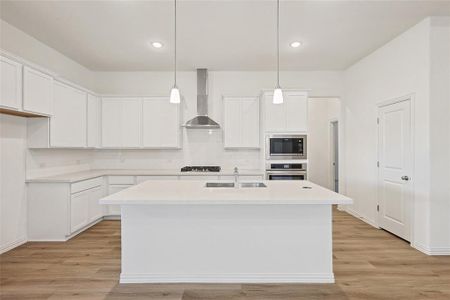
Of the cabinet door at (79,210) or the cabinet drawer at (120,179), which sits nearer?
the cabinet door at (79,210)

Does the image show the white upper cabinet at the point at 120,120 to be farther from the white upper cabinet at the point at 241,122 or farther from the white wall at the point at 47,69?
the white upper cabinet at the point at 241,122

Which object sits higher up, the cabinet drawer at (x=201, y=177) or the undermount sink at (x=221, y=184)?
the undermount sink at (x=221, y=184)

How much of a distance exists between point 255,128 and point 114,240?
3118 millimetres

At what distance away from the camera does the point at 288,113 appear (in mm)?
4906

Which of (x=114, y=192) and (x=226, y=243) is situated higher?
(x=114, y=192)

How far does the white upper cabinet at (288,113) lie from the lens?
193 inches

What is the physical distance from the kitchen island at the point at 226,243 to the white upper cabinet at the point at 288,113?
244cm

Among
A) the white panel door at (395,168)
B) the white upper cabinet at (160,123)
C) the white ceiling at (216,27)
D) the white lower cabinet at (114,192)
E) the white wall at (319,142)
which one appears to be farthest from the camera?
the white wall at (319,142)

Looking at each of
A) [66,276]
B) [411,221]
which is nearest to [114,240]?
[66,276]

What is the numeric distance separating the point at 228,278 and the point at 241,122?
10.5ft

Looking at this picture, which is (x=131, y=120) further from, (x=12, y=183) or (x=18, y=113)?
(x=12, y=183)

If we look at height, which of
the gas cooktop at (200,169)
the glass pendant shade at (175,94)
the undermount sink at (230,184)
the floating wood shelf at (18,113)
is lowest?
the undermount sink at (230,184)

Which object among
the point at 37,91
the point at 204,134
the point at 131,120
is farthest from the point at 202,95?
the point at 37,91

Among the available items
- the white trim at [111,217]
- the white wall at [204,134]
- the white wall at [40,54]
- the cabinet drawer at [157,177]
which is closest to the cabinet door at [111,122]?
the white wall at [204,134]
